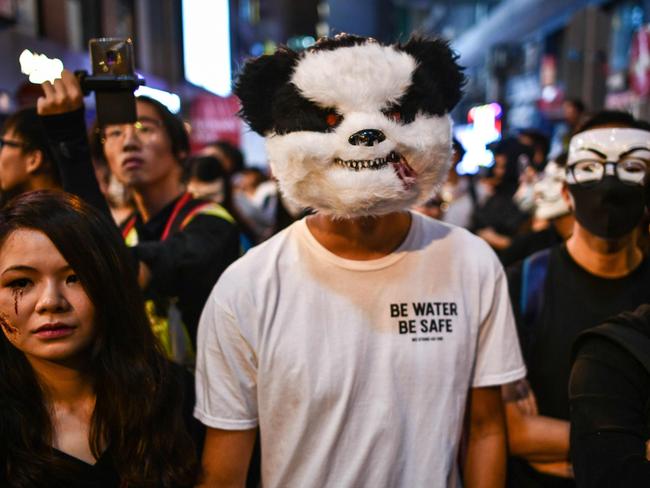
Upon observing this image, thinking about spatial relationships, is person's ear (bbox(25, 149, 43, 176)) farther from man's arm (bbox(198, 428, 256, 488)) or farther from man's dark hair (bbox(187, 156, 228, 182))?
man's dark hair (bbox(187, 156, 228, 182))

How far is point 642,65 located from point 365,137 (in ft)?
20.0

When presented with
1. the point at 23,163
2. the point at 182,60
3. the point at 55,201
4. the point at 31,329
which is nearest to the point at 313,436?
the point at 31,329

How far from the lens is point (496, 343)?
1873 millimetres

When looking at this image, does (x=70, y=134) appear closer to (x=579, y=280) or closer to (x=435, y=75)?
(x=435, y=75)

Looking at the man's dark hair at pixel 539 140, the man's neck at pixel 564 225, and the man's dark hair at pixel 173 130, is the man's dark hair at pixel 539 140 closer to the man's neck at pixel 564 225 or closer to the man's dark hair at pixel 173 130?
the man's neck at pixel 564 225

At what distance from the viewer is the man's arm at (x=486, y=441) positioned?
6.22ft

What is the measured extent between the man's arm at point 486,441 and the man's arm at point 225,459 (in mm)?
628

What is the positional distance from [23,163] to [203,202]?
2.37 feet

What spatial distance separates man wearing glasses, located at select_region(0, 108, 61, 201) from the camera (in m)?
2.70

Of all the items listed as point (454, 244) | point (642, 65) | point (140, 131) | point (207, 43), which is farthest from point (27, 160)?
point (207, 43)

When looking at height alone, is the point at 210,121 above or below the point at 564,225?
above

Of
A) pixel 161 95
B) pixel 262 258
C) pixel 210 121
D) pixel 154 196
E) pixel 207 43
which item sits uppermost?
pixel 207 43

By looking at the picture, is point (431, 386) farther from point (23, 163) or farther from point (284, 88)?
point (23, 163)

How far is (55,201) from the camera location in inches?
70.1
